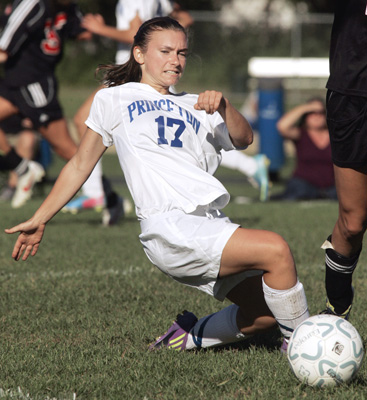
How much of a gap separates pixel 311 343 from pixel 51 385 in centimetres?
109

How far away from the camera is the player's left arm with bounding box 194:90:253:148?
3.42 m

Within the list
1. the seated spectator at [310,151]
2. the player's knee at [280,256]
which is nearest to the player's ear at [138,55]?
the player's knee at [280,256]

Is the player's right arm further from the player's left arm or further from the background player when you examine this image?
the background player

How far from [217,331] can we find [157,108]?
112cm

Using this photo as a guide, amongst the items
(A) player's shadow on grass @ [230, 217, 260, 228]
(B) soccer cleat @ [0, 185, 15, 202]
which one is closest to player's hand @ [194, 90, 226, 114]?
(A) player's shadow on grass @ [230, 217, 260, 228]

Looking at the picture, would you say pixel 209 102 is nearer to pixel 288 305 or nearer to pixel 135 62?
pixel 135 62

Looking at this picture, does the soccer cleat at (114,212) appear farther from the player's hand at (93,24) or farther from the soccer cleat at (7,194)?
the soccer cleat at (7,194)

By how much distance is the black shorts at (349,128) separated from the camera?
3764 mm

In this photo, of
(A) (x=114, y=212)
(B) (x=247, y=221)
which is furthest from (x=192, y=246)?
(B) (x=247, y=221)

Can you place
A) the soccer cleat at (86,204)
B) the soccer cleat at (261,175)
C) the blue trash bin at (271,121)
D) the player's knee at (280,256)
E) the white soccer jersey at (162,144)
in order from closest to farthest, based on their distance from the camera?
1. the player's knee at (280,256)
2. the white soccer jersey at (162,144)
3. the soccer cleat at (86,204)
4. the soccer cleat at (261,175)
5. the blue trash bin at (271,121)

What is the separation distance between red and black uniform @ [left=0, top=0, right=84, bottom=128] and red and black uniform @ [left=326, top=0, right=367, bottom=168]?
4.63 meters

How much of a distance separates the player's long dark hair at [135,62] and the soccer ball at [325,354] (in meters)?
1.60

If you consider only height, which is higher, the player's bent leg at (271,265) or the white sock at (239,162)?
the player's bent leg at (271,265)

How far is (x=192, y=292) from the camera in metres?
5.00
